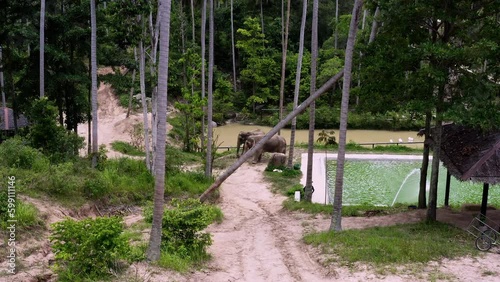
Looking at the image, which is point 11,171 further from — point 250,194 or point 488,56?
point 488,56

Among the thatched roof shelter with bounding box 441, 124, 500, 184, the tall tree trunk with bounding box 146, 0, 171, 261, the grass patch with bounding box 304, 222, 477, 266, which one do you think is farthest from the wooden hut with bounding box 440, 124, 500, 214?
the tall tree trunk with bounding box 146, 0, 171, 261

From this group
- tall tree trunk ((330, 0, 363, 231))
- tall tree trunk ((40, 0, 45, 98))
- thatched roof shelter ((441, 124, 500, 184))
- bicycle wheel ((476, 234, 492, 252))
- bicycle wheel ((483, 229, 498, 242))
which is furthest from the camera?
tall tree trunk ((40, 0, 45, 98))

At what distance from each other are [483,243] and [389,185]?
34.5ft

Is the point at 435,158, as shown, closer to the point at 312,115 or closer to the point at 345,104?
the point at 345,104

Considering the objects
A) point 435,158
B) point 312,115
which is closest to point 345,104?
point 435,158

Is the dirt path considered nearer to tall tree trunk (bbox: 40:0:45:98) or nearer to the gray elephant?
the gray elephant

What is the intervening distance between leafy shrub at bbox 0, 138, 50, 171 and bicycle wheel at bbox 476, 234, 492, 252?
12.3m

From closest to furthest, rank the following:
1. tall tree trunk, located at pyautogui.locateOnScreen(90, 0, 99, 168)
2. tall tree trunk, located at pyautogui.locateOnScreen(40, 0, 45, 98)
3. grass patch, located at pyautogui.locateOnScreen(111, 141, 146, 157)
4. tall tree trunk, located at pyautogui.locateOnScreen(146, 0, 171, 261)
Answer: tall tree trunk, located at pyautogui.locateOnScreen(146, 0, 171, 261)
tall tree trunk, located at pyautogui.locateOnScreen(90, 0, 99, 168)
tall tree trunk, located at pyautogui.locateOnScreen(40, 0, 45, 98)
grass patch, located at pyautogui.locateOnScreen(111, 141, 146, 157)

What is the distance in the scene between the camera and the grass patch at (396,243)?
10.8 meters

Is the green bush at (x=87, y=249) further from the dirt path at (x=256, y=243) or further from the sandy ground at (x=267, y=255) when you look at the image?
the dirt path at (x=256, y=243)

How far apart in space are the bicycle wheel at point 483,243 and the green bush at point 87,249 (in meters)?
8.33

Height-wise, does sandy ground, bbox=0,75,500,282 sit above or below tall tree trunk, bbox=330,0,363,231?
below

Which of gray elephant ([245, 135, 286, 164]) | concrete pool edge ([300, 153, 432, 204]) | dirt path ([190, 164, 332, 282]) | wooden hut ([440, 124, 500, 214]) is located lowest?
dirt path ([190, 164, 332, 282])

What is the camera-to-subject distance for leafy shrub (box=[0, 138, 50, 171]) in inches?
569
